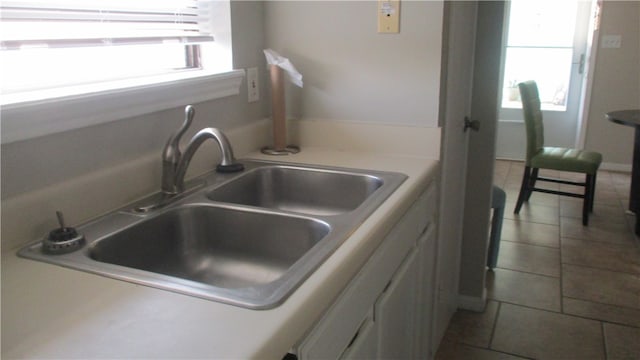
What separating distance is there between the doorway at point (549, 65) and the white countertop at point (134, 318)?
15.9 feet

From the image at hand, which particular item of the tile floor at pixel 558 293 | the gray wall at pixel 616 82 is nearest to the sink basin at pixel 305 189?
the tile floor at pixel 558 293

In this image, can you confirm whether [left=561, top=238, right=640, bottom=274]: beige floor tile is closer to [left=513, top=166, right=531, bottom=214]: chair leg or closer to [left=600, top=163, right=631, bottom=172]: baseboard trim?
[left=513, top=166, right=531, bottom=214]: chair leg

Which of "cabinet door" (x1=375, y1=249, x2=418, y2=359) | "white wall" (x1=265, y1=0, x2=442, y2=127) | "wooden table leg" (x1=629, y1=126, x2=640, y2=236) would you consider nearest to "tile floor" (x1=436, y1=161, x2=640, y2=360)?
"wooden table leg" (x1=629, y1=126, x2=640, y2=236)

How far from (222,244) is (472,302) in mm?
1644

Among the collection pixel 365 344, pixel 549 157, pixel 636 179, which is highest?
pixel 365 344

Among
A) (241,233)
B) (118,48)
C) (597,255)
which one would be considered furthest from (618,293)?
(118,48)

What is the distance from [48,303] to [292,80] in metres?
1.29

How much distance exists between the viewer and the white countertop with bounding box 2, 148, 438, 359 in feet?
2.51

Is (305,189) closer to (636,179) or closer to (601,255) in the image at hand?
(601,255)

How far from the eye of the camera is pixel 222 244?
139 centimetres

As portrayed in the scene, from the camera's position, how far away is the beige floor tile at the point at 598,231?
11.5 feet

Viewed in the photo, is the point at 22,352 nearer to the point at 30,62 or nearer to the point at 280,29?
the point at 30,62

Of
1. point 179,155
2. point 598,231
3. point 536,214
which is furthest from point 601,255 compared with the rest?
point 179,155

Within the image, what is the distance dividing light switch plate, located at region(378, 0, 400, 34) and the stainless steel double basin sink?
1.76 ft
